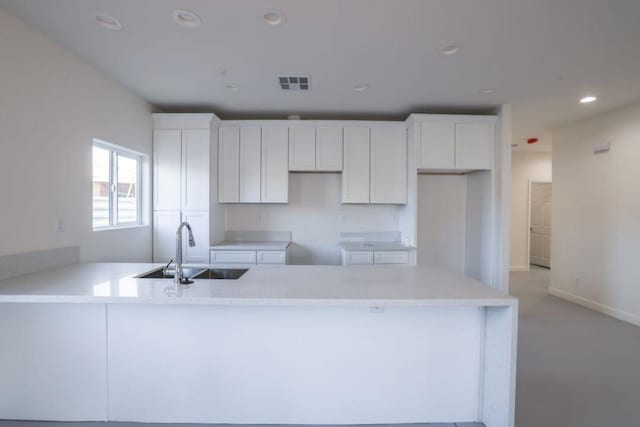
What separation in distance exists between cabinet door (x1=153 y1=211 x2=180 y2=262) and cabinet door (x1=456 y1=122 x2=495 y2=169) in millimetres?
3610

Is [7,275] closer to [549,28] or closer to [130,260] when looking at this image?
[130,260]

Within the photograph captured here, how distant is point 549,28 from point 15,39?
365 cm

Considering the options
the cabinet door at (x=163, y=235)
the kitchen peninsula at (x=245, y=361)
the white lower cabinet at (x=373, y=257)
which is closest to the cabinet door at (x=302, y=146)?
the white lower cabinet at (x=373, y=257)

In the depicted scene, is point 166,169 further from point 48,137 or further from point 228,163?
point 48,137

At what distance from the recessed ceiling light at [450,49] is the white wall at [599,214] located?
2902mm

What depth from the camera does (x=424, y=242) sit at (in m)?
4.54

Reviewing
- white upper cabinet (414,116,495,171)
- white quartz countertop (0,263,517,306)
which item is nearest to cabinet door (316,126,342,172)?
white upper cabinet (414,116,495,171)

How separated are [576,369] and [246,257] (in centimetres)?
341

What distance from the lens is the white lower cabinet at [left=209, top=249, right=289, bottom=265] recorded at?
142 inches

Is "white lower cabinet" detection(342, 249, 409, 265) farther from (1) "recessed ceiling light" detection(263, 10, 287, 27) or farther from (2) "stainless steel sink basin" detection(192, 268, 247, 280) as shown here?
(1) "recessed ceiling light" detection(263, 10, 287, 27)

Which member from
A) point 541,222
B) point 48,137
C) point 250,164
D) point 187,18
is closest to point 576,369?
point 250,164

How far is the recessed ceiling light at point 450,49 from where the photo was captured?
7.48ft

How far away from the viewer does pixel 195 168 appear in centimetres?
363

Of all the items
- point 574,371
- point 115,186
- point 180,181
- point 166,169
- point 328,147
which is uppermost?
point 328,147
